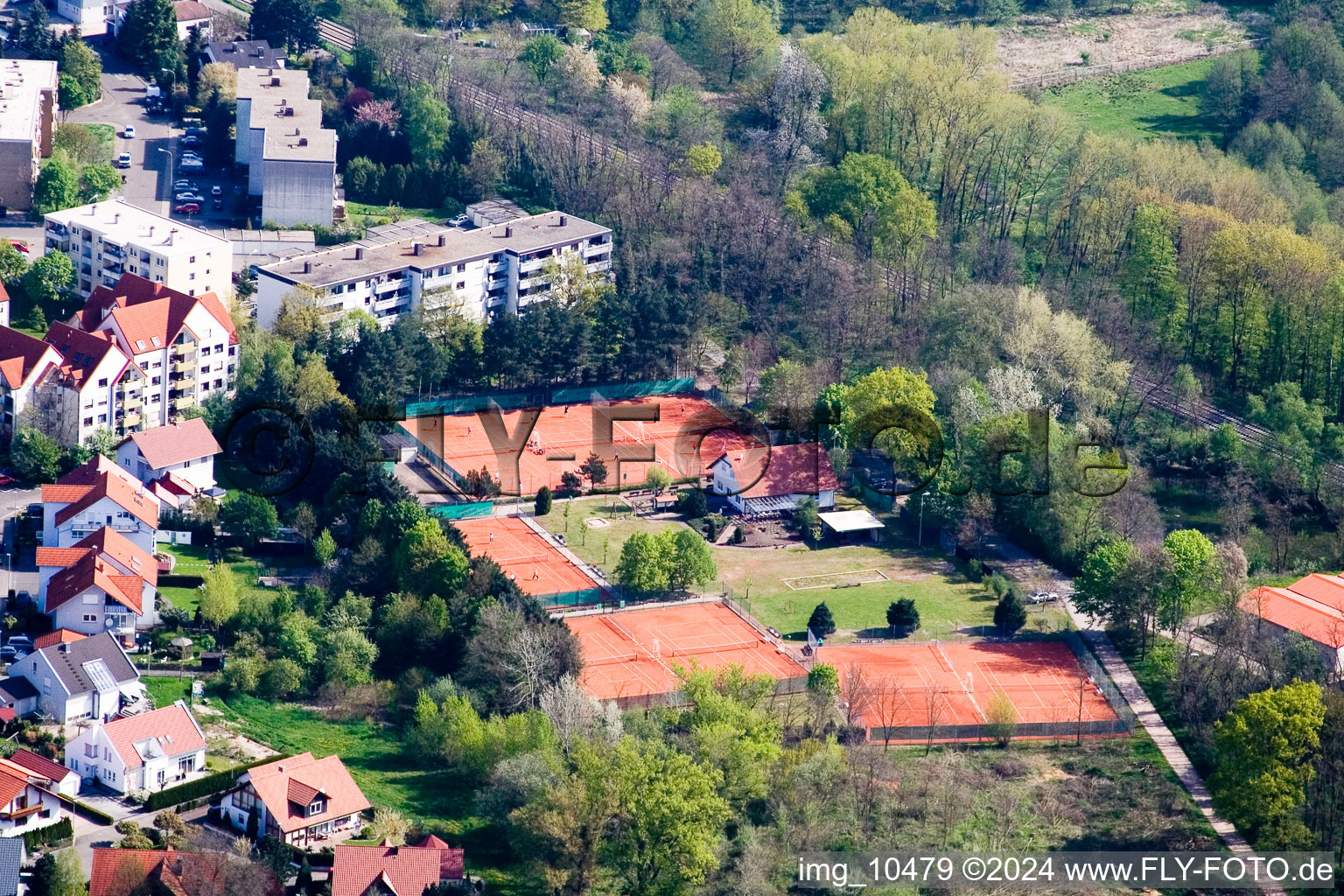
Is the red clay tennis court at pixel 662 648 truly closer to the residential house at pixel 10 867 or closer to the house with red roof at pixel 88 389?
the residential house at pixel 10 867

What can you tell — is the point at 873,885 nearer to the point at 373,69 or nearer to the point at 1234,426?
the point at 1234,426

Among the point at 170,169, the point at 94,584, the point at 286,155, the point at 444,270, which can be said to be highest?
the point at 286,155

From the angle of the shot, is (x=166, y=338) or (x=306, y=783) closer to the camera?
(x=306, y=783)

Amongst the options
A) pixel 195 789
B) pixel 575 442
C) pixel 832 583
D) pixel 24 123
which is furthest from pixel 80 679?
pixel 24 123

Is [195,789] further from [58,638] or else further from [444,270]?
[444,270]

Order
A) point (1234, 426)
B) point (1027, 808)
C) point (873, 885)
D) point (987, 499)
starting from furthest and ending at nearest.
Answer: point (1234, 426), point (987, 499), point (1027, 808), point (873, 885)

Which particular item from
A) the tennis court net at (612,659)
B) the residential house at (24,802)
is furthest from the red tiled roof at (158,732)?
the tennis court net at (612,659)

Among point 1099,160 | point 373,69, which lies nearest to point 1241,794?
point 1099,160
